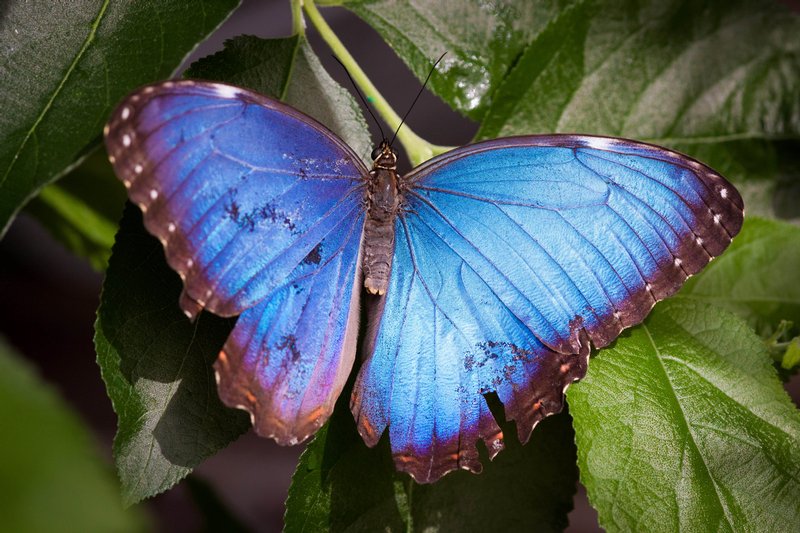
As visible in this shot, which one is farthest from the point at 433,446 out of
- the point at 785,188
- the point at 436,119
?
the point at 436,119

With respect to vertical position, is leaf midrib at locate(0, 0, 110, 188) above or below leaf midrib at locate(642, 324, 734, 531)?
above

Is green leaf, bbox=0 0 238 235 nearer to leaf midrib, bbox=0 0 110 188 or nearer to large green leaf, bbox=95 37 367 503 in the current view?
leaf midrib, bbox=0 0 110 188

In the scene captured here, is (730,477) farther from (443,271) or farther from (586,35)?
(586,35)

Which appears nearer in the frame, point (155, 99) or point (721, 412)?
point (155, 99)

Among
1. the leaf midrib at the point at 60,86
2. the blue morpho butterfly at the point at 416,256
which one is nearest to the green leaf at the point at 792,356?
the blue morpho butterfly at the point at 416,256

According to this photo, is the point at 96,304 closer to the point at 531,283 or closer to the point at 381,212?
the point at 381,212

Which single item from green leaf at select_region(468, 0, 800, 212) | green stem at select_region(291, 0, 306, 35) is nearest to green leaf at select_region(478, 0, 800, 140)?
green leaf at select_region(468, 0, 800, 212)
